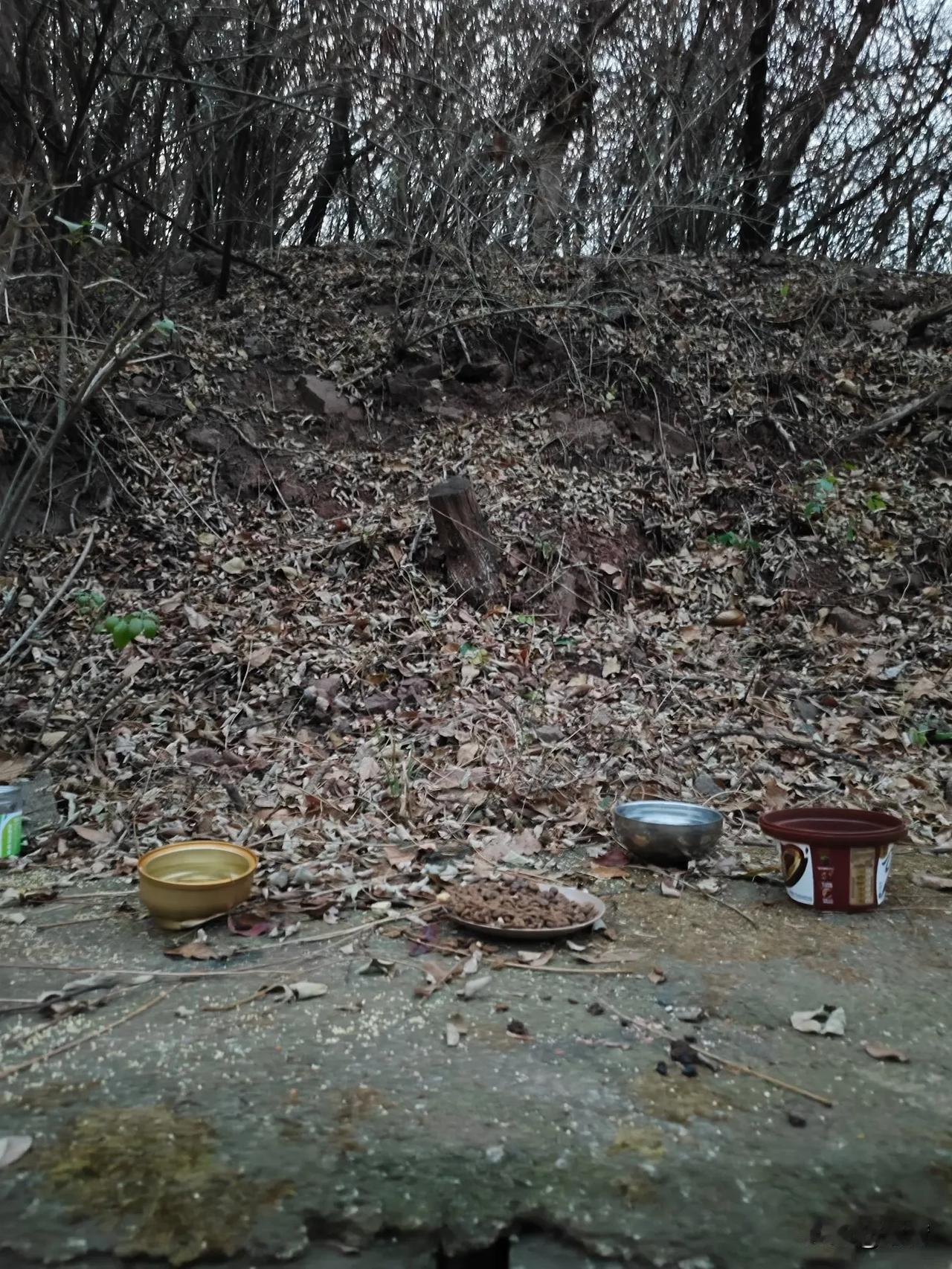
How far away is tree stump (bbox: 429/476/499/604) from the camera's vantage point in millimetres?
5020

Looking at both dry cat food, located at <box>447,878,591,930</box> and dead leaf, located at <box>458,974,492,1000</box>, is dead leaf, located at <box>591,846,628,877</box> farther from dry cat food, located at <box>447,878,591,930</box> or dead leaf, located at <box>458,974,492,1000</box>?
dead leaf, located at <box>458,974,492,1000</box>

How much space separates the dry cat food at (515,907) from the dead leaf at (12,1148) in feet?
3.93

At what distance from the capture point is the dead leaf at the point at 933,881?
9.50 feet

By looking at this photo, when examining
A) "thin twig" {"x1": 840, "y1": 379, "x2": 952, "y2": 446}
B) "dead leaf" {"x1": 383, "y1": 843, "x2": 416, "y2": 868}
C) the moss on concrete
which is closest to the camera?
the moss on concrete

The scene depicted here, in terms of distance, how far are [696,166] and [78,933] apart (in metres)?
Answer: 7.43

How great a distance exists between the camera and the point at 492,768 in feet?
12.2

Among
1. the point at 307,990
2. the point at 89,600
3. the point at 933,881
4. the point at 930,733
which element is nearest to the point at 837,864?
the point at 933,881

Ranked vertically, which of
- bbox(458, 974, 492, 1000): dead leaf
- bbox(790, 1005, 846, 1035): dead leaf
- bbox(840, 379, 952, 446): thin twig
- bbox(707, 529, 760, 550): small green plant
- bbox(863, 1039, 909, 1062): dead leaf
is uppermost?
bbox(840, 379, 952, 446): thin twig

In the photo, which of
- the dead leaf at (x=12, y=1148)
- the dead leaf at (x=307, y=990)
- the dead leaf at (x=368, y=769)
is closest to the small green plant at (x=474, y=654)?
the dead leaf at (x=368, y=769)

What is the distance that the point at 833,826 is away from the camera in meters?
2.92

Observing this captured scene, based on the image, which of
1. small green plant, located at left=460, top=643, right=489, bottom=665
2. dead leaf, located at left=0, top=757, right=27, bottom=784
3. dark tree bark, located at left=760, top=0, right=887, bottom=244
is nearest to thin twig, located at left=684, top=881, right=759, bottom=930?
small green plant, located at left=460, top=643, right=489, bottom=665

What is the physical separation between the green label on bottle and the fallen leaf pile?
0.12 metres

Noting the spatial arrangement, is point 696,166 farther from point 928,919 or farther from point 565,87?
point 928,919

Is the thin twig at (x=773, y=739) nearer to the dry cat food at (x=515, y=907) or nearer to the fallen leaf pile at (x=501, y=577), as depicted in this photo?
the fallen leaf pile at (x=501, y=577)
